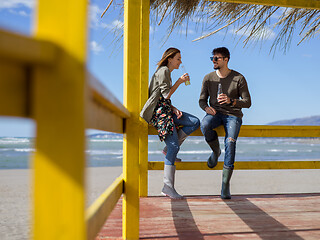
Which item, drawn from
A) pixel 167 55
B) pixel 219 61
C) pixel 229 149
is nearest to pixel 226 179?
pixel 229 149

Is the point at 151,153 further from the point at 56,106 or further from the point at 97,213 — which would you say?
the point at 56,106

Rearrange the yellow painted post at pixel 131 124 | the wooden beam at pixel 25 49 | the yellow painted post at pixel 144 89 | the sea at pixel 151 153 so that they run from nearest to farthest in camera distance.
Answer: the wooden beam at pixel 25 49
the yellow painted post at pixel 131 124
the yellow painted post at pixel 144 89
the sea at pixel 151 153

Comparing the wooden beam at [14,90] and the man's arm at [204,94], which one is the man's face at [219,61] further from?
the wooden beam at [14,90]

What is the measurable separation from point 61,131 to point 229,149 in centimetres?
257

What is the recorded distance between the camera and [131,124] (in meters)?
1.70

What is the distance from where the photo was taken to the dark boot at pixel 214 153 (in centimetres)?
311

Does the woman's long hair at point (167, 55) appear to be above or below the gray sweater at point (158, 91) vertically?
above

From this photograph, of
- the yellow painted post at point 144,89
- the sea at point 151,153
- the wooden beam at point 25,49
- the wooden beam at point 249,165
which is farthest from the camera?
the sea at point 151,153

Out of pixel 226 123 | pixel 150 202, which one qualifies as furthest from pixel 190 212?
pixel 226 123

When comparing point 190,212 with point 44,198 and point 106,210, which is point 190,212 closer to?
point 106,210

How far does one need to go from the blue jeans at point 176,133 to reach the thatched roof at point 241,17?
1.24 meters

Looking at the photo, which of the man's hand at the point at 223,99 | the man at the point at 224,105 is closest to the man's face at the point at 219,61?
the man at the point at 224,105

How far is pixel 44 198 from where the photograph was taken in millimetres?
505

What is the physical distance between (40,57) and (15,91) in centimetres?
6
